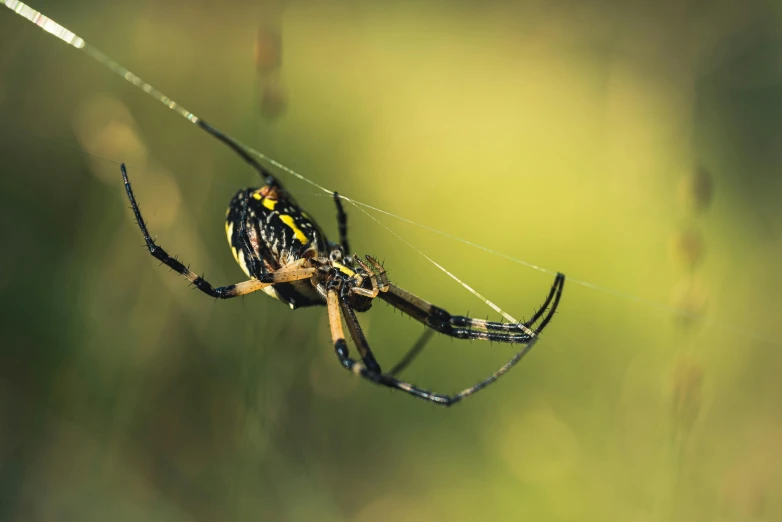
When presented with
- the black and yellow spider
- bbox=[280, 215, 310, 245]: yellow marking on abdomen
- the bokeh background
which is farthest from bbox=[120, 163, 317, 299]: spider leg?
the bokeh background

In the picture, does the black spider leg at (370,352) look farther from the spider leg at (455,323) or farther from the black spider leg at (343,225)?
the black spider leg at (343,225)

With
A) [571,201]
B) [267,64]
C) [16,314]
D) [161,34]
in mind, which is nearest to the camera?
[267,64]

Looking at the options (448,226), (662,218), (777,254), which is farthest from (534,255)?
(777,254)

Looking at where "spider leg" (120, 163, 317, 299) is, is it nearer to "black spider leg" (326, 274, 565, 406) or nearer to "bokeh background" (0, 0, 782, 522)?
"black spider leg" (326, 274, 565, 406)

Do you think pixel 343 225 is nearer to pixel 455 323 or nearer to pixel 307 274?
pixel 307 274

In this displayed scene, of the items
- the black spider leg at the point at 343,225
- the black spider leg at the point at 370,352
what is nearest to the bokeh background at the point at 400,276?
the black spider leg at the point at 370,352

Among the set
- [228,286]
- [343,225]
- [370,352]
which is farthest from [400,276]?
[228,286]

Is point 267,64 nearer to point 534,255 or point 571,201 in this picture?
point 534,255
